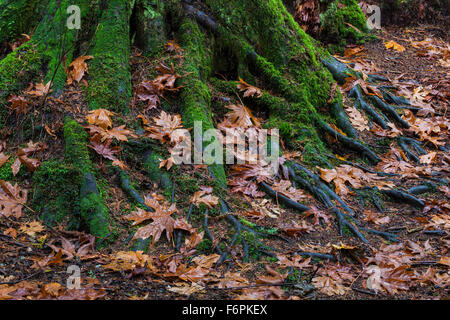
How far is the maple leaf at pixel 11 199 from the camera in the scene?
3.16 metres

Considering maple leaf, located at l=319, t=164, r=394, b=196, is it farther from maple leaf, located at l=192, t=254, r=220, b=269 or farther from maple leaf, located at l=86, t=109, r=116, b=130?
maple leaf, located at l=86, t=109, r=116, b=130

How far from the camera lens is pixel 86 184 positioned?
3.28 m

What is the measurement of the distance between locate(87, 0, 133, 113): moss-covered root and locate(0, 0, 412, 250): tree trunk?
0.01 metres

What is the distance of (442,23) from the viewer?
27.4 ft

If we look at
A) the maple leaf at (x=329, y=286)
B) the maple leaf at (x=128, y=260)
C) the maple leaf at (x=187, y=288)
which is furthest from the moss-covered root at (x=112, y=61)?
the maple leaf at (x=329, y=286)

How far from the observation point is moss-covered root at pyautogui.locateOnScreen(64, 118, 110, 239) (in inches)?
125

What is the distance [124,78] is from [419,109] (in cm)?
437

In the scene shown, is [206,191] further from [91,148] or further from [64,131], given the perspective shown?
[64,131]

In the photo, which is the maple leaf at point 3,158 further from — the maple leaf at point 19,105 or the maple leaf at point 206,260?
the maple leaf at point 206,260

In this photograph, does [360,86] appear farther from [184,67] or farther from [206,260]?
[206,260]

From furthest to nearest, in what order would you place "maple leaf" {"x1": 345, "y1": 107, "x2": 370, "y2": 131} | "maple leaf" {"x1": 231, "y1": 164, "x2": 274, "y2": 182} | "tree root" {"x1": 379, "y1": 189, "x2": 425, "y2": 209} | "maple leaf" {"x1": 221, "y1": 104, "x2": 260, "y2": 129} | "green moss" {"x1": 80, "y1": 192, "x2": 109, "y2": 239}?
"maple leaf" {"x1": 345, "y1": 107, "x2": 370, "y2": 131}
"maple leaf" {"x1": 221, "y1": 104, "x2": 260, "y2": 129}
"tree root" {"x1": 379, "y1": 189, "x2": 425, "y2": 209}
"maple leaf" {"x1": 231, "y1": 164, "x2": 274, "y2": 182}
"green moss" {"x1": 80, "y1": 192, "x2": 109, "y2": 239}

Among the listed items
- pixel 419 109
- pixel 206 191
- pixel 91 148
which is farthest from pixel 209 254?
pixel 419 109

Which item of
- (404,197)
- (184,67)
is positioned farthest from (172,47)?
(404,197)

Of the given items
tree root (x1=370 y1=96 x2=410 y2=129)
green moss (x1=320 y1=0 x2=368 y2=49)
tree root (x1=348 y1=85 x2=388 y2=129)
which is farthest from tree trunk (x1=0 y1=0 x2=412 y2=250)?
green moss (x1=320 y1=0 x2=368 y2=49)
